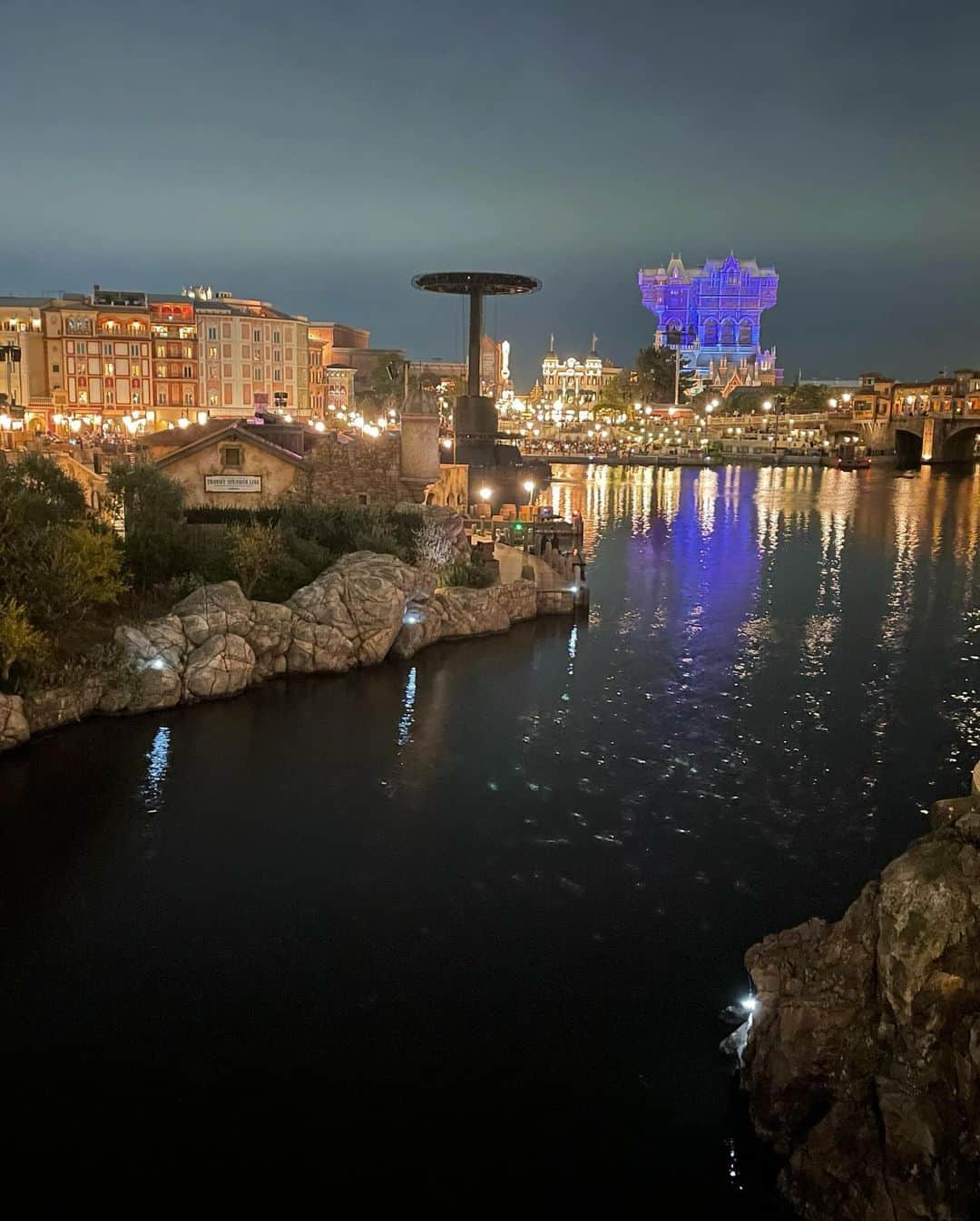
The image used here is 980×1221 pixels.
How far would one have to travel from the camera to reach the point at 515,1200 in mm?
11516

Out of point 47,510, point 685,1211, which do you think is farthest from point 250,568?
point 685,1211

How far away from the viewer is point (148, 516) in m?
32.6

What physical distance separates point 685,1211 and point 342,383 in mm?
120895

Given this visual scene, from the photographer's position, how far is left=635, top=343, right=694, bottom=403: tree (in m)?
163

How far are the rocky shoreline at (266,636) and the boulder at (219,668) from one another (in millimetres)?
25

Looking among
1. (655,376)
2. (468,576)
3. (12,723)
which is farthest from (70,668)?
(655,376)

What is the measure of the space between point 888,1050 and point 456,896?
26.5ft

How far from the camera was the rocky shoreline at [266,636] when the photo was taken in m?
25.1

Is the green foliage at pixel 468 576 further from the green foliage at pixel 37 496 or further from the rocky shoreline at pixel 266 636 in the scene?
the green foliage at pixel 37 496

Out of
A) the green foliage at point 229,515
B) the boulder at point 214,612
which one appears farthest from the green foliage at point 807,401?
the boulder at point 214,612

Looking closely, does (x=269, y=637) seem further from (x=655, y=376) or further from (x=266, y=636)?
(x=655, y=376)

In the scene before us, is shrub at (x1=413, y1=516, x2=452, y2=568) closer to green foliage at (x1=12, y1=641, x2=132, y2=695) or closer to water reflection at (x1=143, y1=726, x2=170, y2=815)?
green foliage at (x1=12, y1=641, x2=132, y2=695)

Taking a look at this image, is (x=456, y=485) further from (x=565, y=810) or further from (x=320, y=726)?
(x=565, y=810)

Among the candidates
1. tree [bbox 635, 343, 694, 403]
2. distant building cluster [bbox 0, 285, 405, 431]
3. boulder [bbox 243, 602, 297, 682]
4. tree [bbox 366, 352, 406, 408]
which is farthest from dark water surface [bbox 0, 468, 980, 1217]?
tree [bbox 635, 343, 694, 403]
